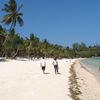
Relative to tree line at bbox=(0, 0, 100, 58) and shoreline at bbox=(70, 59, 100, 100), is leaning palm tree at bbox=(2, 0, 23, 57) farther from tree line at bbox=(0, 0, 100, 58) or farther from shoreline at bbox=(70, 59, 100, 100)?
shoreline at bbox=(70, 59, 100, 100)

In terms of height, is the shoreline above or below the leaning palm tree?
below

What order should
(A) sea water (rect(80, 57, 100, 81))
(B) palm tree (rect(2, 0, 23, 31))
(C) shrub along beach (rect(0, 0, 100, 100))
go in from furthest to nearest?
1. (B) palm tree (rect(2, 0, 23, 31))
2. (A) sea water (rect(80, 57, 100, 81))
3. (C) shrub along beach (rect(0, 0, 100, 100))

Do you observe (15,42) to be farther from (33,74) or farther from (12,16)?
(33,74)

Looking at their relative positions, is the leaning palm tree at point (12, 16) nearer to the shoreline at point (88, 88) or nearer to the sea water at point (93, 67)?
the sea water at point (93, 67)

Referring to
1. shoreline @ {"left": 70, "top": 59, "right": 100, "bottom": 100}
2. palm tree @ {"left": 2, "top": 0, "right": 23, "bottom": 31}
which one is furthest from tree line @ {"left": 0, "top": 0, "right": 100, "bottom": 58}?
shoreline @ {"left": 70, "top": 59, "right": 100, "bottom": 100}

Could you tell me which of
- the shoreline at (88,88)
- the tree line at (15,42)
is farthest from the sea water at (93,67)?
the tree line at (15,42)

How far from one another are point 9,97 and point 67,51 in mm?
169477

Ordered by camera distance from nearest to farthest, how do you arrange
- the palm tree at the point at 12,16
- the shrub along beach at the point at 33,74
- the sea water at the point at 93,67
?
1. the shrub along beach at the point at 33,74
2. the sea water at the point at 93,67
3. the palm tree at the point at 12,16

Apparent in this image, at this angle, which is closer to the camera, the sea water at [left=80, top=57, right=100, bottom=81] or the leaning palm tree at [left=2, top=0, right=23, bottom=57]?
the sea water at [left=80, top=57, right=100, bottom=81]

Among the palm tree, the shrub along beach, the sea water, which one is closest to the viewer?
the shrub along beach

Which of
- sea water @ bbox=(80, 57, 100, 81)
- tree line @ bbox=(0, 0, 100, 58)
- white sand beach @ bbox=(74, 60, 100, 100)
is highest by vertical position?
tree line @ bbox=(0, 0, 100, 58)

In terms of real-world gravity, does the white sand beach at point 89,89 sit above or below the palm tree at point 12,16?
below

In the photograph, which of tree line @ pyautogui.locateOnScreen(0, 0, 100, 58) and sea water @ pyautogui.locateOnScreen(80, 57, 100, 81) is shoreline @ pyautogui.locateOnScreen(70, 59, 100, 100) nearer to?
sea water @ pyautogui.locateOnScreen(80, 57, 100, 81)

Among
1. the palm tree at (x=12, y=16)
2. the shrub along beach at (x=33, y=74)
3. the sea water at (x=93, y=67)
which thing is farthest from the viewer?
the palm tree at (x=12, y=16)
